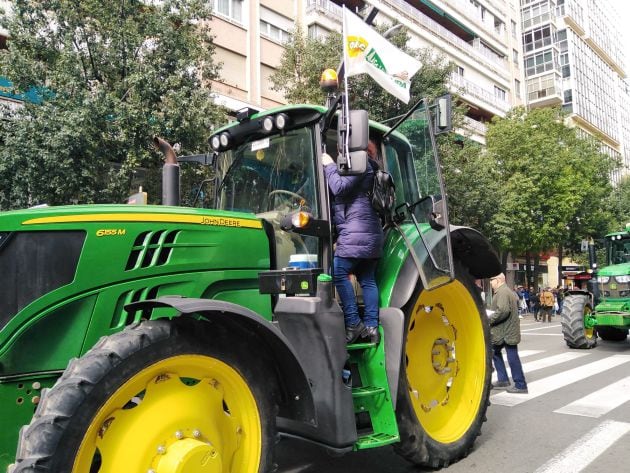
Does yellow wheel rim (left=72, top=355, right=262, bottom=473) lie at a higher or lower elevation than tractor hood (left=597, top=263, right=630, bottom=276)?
lower

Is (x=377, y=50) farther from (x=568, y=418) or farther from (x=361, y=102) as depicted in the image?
(x=361, y=102)

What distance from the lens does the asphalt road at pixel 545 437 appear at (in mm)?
4129

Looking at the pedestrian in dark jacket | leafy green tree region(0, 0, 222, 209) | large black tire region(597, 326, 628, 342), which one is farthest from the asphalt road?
leafy green tree region(0, 0, 222, 209)

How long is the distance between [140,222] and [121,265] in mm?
256

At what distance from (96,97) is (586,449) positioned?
927 centimetres

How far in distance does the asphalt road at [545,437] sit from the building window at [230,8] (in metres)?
17.1

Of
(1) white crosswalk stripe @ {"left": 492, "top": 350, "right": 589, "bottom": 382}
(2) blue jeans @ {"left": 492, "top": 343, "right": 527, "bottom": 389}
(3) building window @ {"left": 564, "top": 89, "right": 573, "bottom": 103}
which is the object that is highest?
(3) building window @ {"left": 564, "top": 89, "right": 573, "bottom": 103}

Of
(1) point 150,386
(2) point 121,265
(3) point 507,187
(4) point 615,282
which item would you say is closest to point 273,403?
(1) point 150,386

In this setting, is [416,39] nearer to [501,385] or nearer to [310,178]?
[501,385]

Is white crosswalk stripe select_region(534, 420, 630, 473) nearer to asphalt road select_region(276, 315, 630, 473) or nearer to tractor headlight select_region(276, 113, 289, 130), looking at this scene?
asphalt road select_region(276, 315, 630, 473)

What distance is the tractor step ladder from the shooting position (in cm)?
324

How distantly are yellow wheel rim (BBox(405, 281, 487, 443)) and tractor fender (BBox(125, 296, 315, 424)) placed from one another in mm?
1294

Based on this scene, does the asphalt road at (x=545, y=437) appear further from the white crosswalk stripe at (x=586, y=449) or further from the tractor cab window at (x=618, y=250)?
the tractor cab window at (x=618, y=250)

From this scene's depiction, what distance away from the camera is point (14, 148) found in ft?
29.8
